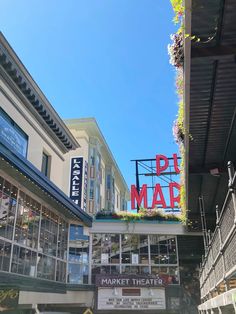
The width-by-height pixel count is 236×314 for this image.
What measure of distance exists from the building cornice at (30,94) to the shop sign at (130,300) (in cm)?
976

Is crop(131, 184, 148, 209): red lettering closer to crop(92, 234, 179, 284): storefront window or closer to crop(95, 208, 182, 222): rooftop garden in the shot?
crop(95, 208, 182, 222): rooftop garden

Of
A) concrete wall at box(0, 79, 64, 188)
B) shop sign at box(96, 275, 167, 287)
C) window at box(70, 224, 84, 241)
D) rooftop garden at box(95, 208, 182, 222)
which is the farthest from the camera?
rooftop garden at box(95, 208, 182, 222)

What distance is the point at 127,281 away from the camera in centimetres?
2302

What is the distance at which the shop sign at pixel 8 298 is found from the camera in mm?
13438

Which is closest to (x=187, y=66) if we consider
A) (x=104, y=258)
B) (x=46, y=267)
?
(x=46, y=267)

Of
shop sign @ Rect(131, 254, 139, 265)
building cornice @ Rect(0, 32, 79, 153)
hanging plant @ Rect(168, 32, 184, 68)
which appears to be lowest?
shop sign @ Rect(131, 254, 139, 265)

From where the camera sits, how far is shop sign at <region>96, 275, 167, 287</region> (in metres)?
22.9

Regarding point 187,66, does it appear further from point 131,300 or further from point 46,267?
point 131,300

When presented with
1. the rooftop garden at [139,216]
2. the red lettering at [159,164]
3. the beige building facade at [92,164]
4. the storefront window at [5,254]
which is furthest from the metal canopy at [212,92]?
the beige building facade at [92,164]

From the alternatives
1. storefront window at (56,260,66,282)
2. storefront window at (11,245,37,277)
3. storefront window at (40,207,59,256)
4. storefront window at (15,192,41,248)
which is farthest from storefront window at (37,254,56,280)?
storefront window at (15,192,41,248)

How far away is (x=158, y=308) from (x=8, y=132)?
42.8 feet

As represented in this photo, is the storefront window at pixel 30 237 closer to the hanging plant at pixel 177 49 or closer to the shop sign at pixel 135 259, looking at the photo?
the shop sign at pixel 135 259

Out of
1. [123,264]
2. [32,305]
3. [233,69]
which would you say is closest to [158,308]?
[123,264]

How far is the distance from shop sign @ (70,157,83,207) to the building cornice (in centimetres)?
746
